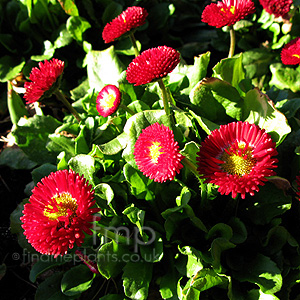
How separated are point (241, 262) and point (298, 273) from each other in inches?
12.4

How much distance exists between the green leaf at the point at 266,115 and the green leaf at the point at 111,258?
1098mm

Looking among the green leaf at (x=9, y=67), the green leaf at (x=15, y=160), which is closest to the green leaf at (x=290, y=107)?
the green leaf at (x=15, y=160)

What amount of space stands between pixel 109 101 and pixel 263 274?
4.25 feet

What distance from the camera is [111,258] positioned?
196cm

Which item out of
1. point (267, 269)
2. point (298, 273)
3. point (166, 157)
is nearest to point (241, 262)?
point (267, 269)

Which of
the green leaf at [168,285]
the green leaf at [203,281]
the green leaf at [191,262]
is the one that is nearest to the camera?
the green leaf at [203,281]

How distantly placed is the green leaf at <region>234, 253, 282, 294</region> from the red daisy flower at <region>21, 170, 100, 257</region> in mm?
978

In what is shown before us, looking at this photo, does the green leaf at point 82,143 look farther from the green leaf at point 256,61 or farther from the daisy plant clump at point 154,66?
the green leaf at point 256,61

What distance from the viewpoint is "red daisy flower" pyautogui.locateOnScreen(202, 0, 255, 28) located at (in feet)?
6.81

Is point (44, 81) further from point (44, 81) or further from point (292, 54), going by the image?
point (292, 54)

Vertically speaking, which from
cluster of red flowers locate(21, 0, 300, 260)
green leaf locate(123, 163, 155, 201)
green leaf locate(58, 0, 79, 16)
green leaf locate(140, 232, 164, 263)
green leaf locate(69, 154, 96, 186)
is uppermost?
green leaf locate(58, 0, 79, 16)

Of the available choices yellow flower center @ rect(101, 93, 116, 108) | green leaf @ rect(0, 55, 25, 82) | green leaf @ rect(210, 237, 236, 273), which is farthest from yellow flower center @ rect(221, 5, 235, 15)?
green leaf @ rect(0, 55, 25, 82)

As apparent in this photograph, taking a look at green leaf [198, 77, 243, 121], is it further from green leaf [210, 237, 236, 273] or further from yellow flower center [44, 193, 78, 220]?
yellow flower center [44, 193, 78, 220]

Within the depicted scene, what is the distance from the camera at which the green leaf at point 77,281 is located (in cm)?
208
